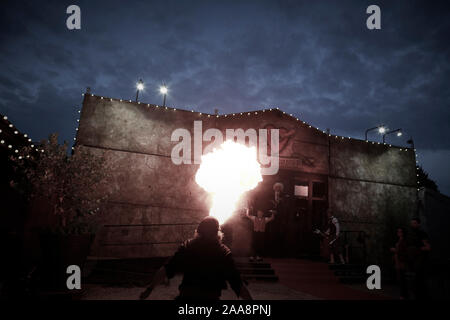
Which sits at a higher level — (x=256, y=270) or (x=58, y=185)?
(x=58, y=185)

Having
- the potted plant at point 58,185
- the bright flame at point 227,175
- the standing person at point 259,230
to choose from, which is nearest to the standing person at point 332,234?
the standing person at point 259,230

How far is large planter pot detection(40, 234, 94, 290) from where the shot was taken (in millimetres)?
6137

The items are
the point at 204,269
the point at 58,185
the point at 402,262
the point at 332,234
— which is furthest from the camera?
the point at 332,234

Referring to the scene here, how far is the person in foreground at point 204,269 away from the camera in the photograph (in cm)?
318

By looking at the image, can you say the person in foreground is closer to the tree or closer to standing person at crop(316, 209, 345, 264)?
the tree

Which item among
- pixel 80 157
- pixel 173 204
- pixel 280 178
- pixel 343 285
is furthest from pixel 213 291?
pixel 280 178

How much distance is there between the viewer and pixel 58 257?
247 inches

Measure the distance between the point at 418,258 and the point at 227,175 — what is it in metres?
7.65

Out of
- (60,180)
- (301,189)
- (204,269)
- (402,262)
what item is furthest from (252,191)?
(204,269)

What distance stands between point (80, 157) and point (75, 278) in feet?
11.5

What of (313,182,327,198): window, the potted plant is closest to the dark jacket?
the potted plant

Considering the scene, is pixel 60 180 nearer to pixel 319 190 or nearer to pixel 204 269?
pixel 204 269

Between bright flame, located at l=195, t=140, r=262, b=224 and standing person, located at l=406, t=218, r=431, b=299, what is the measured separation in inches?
271

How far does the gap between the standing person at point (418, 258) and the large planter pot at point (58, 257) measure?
912 centimetres
